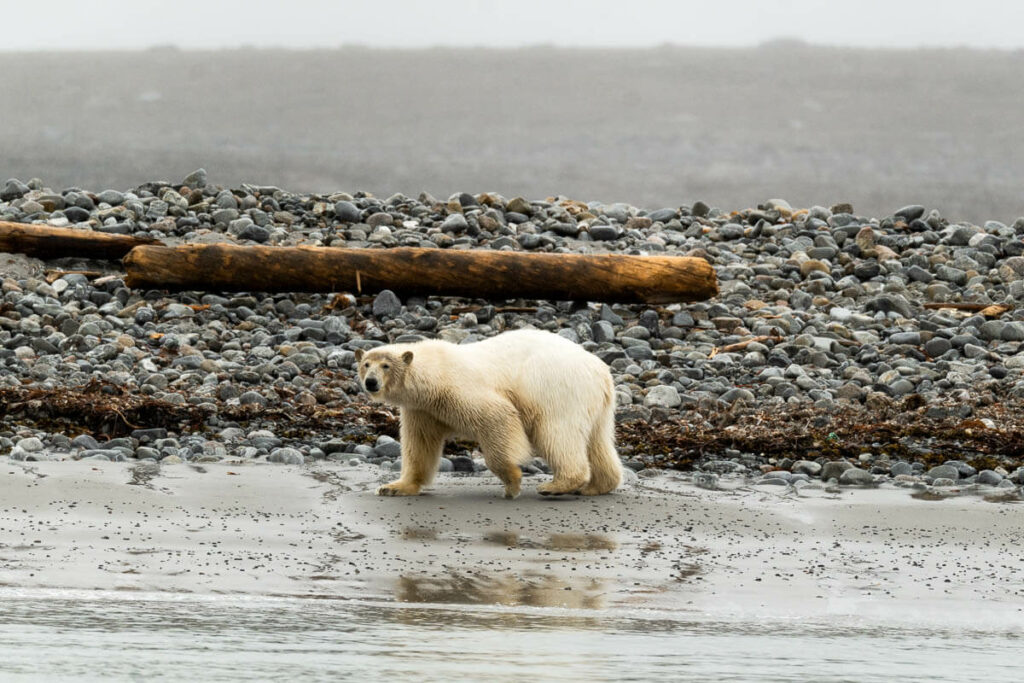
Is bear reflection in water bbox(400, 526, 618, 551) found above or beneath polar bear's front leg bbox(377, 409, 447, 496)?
beneath

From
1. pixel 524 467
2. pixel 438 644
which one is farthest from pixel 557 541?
pixel 524 467

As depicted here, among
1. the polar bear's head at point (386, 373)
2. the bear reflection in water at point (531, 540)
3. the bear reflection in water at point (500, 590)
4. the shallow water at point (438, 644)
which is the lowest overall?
the bear reflection in water at point (531, 540)

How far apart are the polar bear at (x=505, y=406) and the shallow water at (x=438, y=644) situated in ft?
7.70

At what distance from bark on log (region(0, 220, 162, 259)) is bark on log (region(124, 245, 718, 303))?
1052 millimetres

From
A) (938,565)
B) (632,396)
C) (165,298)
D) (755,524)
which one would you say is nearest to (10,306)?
(165,298)

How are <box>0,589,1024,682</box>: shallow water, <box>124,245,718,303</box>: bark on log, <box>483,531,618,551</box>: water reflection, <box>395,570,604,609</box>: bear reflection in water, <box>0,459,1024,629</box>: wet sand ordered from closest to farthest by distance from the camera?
<box>0,589,1024,682</box>: shallow water → <box>395,570,604,609</box>: bear reflection in water → <box>0,459,1024,629</box>: wet sand → <box>483,531,618,551</box>: water reflection → <box>124,245,718,303</box>: bark on log

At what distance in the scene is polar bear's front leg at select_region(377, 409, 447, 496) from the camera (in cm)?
845

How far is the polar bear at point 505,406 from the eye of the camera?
831 cm

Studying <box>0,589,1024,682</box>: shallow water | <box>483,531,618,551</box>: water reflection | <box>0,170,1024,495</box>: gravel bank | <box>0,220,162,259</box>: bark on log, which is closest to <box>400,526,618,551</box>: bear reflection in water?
<box>483,531,618,551</box>: water reflection

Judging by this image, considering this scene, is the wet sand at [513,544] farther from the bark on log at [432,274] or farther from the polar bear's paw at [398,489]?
the bark on log at [432,274]

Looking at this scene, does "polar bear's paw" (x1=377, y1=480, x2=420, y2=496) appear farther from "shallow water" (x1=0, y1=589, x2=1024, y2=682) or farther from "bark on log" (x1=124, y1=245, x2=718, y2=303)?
"bark on log" (x1=124, y1=245, x2=718, y2=303)

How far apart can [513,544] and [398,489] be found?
132 centimetres

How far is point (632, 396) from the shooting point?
40.2 feet

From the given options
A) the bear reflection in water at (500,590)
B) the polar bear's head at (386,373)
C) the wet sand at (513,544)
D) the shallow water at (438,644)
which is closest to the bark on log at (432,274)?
the wet sand at (513,544)
